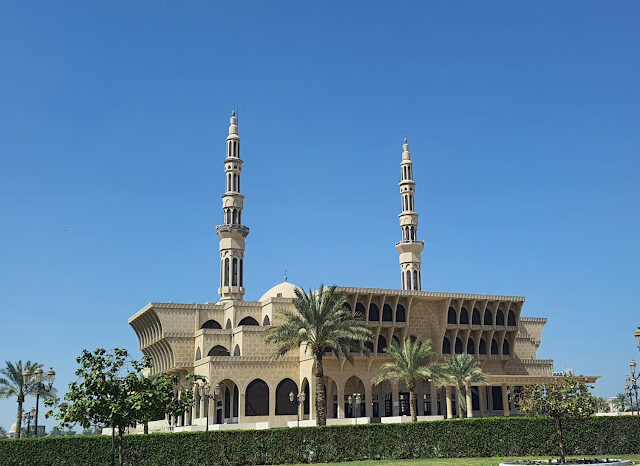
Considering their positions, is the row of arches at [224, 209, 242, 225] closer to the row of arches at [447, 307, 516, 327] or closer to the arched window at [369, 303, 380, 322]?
the arched window at [369, 303, 380, 322]

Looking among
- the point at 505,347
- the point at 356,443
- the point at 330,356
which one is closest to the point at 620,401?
the point at 505,347

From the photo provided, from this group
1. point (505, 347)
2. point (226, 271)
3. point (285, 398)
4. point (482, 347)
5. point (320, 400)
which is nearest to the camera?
point (320, 400)

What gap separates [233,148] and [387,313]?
67.5ft

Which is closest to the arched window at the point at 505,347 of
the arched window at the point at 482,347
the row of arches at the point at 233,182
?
the arched window at the point at 482,347

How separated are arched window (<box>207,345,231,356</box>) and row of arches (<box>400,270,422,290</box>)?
17.4 metres

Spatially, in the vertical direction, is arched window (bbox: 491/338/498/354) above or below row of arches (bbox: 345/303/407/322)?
below

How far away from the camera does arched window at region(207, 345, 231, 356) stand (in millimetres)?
56397

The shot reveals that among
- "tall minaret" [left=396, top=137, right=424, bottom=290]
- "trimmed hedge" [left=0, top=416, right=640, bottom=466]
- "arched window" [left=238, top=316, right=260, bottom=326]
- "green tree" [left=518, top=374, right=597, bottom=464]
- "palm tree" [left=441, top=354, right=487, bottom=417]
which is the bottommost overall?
"trimmed hedge" [left=0, top=416, right=640, bottom=466]

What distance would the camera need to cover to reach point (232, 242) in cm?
6216

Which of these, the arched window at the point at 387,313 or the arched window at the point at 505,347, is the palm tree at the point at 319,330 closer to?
the arched window at the point at 387,313

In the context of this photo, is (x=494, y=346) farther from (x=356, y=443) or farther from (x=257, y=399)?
(x=356, y=443)

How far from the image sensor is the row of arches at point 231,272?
6228 centimetres

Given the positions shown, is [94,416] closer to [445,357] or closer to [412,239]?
[445,357]

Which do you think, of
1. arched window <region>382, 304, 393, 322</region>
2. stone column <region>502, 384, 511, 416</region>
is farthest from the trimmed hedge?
stone column <region>502, 384, 511, 416</region>
